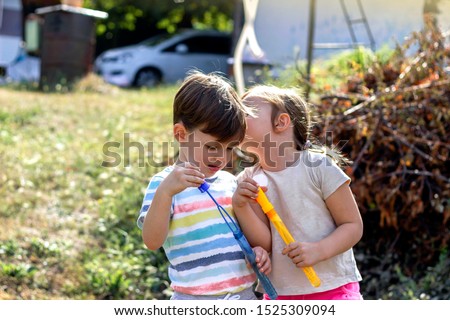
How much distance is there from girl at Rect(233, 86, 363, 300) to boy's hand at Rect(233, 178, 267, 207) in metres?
0.07

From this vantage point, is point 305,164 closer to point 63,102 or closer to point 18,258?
point 18,258

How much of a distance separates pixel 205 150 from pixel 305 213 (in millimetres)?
393

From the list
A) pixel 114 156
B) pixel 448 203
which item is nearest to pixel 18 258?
pixel 114 156

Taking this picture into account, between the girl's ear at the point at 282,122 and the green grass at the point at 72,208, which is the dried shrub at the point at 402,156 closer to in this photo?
the green grass at the point at 72,208

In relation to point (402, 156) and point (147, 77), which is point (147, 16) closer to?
point (147, 77)

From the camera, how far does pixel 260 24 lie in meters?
11.7

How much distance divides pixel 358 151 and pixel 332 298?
176 centimetres

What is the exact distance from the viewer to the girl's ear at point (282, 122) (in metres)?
2.36

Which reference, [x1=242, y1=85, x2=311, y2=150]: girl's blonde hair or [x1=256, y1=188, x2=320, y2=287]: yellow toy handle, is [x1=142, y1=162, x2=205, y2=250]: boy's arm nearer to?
[x1=256, y1=188, x2=320, y2=287]: yellow toy handle

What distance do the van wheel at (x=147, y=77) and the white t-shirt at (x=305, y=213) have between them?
12680 millimetres

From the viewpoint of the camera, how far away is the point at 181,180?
212 cm

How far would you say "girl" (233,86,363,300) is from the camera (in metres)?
2.34

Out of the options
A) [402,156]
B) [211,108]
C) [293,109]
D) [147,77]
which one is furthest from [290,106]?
[147,77]

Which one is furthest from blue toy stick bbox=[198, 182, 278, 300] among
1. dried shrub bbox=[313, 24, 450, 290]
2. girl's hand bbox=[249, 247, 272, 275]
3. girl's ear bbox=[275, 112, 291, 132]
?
dried shrub bbox=[313, 24, 450, 290]
